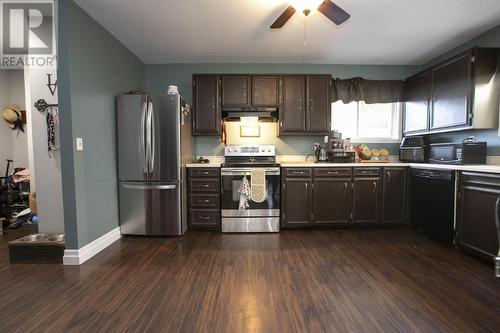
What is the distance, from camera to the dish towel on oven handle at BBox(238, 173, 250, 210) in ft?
10.3

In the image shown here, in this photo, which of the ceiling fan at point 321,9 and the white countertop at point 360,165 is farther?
the white countertop at point 360,165

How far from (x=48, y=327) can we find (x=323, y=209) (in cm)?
302

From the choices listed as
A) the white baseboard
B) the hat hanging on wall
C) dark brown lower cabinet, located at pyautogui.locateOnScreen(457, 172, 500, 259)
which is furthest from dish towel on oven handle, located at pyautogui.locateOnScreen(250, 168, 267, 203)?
the hat hanging on wall

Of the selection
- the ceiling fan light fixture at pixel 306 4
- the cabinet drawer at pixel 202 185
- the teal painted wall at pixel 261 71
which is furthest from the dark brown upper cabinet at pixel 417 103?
the cabinet drawer at pixel 202 185

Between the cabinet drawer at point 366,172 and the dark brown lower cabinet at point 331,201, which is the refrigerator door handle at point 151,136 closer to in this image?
the dark brown lower cabinet at point 331,201

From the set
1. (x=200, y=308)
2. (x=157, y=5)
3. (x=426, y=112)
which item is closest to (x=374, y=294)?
(x=200, y=308)

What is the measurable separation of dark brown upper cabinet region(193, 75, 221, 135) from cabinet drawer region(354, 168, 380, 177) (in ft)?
7.13

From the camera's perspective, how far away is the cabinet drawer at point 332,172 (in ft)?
10.6

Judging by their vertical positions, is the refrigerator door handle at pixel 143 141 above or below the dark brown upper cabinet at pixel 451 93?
below

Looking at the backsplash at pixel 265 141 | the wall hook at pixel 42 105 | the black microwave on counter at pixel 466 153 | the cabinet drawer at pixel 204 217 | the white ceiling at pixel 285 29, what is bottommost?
the cabinet drawer at pixel 204 217

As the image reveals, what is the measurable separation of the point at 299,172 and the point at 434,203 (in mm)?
1710

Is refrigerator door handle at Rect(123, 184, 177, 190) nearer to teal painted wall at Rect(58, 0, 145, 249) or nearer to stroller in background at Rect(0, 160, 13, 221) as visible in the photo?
teal painted wall at Rect(58, 0, 145, 249)

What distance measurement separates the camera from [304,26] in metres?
2.66

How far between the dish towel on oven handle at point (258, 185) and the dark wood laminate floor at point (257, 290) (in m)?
0.65
